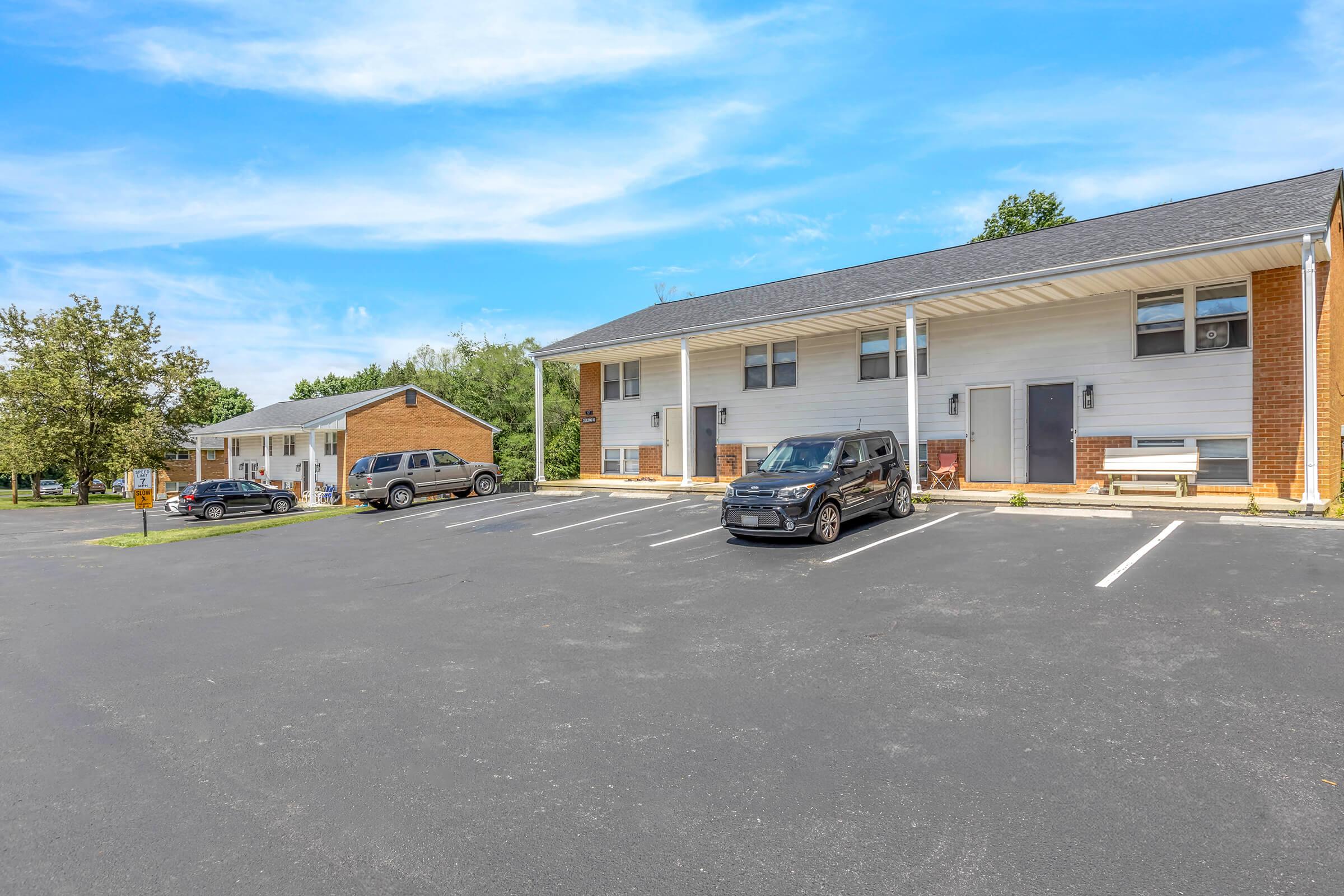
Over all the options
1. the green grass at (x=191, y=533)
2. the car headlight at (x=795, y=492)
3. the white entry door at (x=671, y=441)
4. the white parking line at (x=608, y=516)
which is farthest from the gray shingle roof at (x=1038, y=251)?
the green grass at (x=191, y=533)

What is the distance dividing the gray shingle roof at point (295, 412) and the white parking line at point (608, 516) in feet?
70.5

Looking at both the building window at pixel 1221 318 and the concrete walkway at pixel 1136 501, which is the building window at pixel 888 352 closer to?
the concrete walkway at pixel 1136 501

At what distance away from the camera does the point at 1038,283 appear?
13141mm

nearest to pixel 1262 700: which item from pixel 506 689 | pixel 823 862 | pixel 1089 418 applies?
pixel 823 862

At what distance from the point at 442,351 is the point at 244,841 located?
5930 centimetres

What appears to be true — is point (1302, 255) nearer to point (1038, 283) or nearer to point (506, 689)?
point (1038, 283)

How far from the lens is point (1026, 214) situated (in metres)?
31.3

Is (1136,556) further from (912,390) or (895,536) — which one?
(912,390)

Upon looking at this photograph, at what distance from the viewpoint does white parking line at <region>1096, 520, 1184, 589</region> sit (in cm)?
741

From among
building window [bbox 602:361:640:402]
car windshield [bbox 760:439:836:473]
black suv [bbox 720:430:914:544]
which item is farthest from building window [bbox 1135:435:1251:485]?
building window [bbox 602:361:640:402]

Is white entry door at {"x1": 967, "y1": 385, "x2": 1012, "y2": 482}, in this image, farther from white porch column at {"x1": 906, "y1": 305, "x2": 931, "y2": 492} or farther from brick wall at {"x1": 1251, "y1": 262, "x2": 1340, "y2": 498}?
brick wall at {"x1": 1251, "y1": 262, "x2": 1340, "y2": 498}

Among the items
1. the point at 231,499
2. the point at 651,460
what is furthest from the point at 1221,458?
the point at 231,499

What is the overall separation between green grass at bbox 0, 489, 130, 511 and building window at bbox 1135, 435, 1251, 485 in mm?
43983

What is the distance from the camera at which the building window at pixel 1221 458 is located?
12.8 meters
